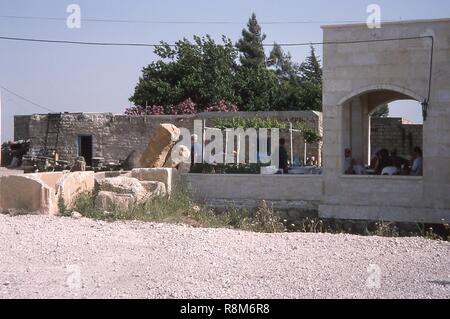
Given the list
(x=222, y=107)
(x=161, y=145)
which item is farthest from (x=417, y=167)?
(x=222, y=107)

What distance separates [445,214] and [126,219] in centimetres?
655

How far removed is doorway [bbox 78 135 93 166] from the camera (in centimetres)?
2573

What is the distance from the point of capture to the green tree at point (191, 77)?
99.8 feet

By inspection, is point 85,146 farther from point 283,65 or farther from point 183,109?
point 283,65

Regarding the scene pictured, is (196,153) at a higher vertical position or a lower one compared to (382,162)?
higher

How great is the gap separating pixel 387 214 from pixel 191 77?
20215 millimetres

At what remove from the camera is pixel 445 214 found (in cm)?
1168

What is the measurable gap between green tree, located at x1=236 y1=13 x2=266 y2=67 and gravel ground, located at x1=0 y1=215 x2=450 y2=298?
43341mm

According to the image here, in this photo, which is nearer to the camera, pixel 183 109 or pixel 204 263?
pixel 204 263

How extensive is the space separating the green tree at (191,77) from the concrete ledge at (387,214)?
59.8 feet

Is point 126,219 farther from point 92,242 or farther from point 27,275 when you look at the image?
point 27,275

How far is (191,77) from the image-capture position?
30.7 m

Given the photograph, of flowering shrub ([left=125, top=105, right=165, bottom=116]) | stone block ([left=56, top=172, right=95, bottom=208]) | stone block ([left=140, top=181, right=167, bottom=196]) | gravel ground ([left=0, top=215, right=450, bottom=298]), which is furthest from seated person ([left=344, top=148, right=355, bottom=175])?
flowering shrub ([left=125, top=105, right=165, bottom=116])
